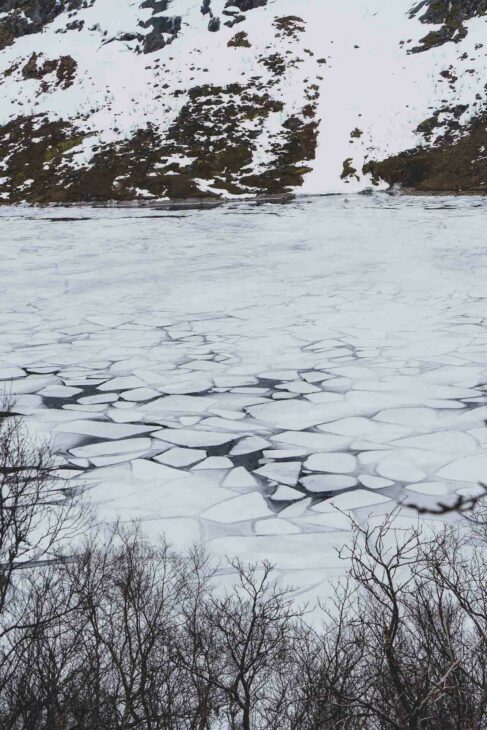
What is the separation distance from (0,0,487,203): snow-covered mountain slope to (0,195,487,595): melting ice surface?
542 inches

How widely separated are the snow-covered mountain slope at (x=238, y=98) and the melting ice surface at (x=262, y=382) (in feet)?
45.1

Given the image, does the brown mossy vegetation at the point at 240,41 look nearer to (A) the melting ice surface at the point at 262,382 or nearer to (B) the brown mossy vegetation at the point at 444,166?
(B) the brown mossy vegetation at the point at 444,166

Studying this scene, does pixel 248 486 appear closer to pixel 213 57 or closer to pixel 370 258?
pixel 370 258

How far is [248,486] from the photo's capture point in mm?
4117

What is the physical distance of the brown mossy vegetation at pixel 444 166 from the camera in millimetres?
23000

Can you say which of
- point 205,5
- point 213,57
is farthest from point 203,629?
point 205,5

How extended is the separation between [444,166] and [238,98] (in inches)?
498

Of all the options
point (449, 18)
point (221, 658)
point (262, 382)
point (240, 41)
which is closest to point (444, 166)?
point (449, 18)

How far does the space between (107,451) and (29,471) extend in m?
0.67

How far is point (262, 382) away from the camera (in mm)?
6055

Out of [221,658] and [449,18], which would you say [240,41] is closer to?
[449,18]

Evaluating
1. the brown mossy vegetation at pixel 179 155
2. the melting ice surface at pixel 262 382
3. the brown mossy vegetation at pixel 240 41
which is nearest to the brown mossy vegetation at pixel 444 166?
the brown mossy vegetation at pixel 179 155

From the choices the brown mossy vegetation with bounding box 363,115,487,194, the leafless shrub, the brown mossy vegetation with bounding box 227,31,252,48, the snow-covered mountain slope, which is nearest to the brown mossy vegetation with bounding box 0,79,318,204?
the snow-covered mountain slope

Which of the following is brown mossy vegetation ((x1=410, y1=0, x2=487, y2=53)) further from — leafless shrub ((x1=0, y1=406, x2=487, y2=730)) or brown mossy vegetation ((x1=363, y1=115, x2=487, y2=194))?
leafless shrub ((x1=0, y1=406, x2=487, y2=730))
